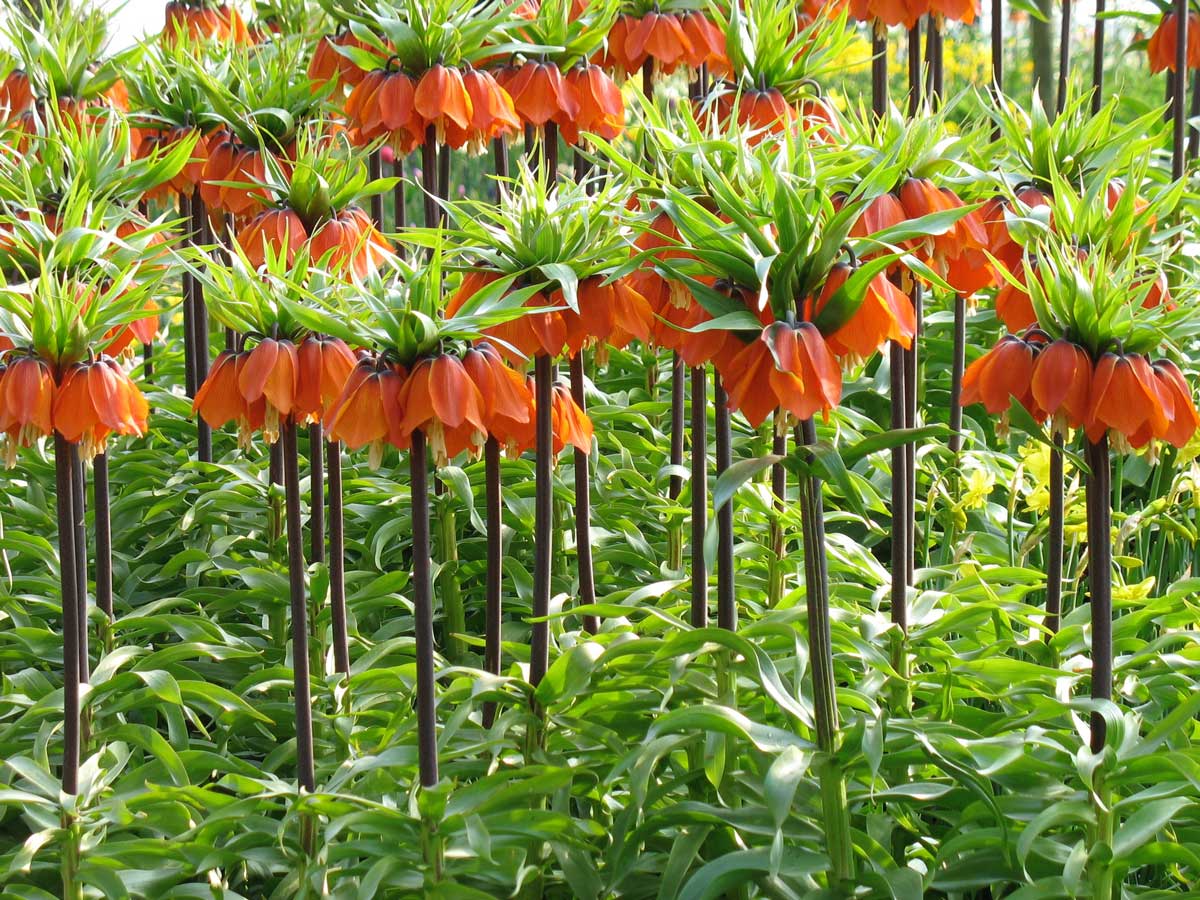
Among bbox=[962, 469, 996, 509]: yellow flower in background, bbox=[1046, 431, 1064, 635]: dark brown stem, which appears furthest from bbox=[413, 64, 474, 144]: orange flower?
bbox=[1046, 431, 1064, 635]: dark brown stem

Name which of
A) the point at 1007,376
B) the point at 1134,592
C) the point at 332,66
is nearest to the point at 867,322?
the point at 1007,376

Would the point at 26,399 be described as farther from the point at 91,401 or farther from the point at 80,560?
the point at 80,560

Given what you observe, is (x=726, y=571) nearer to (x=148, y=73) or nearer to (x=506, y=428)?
(x=506, y=428)

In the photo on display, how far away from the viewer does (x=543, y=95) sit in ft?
10.9

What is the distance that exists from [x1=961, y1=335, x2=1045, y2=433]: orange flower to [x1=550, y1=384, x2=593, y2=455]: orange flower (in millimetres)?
671

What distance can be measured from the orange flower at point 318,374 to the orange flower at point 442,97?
99 cm

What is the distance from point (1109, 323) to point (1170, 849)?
805 mm

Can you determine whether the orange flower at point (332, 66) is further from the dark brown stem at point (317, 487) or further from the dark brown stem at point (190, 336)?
the dark brown stem at point (317, 487)

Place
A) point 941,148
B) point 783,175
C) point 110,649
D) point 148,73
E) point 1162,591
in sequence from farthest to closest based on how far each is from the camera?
point 148,73
point 1162,591
point 110,649
point 941,148
point 783,175

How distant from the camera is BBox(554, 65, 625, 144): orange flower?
11.0 ft

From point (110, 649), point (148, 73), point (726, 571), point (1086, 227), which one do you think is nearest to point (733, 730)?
point (726, 571)

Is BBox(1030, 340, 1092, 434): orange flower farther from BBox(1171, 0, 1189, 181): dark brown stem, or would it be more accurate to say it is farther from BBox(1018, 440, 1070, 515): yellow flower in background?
BBox(1171, 0, 1189, 181): dark brown stem

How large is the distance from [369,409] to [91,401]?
1.72 feet

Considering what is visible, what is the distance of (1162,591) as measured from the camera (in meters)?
3.42
